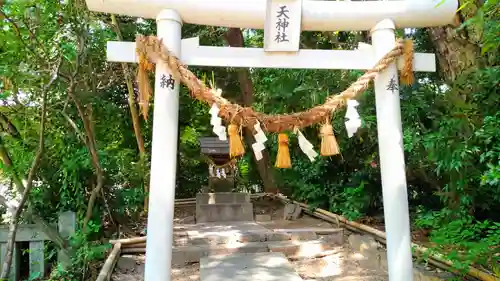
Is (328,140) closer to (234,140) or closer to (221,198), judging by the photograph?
(234,140)

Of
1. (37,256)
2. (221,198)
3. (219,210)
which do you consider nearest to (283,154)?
(37,256)

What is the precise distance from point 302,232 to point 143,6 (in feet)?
13.6

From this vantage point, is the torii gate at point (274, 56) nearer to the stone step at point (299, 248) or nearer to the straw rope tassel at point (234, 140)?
the straw rope tassel at point (234, 140)

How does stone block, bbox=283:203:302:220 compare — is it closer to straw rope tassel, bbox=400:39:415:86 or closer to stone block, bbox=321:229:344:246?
stone block, bbox=321:229:344:246

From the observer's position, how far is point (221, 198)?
825cm

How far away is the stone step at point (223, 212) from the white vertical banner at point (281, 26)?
550 centimetres

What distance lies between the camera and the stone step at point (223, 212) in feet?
25.6

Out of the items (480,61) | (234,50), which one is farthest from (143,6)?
(480,61)

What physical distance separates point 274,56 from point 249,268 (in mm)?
2521

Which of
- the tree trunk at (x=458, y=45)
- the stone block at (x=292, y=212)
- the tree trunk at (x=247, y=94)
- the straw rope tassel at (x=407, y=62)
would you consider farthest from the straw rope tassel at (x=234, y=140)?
the tree trunk at (x=247, y=94)

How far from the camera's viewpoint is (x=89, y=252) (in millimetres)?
4195

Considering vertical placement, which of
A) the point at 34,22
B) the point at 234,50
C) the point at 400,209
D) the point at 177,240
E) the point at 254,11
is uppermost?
the point at 34,22

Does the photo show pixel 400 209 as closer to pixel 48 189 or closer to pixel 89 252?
pixel 89 252

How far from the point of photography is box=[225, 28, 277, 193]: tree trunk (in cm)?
895
